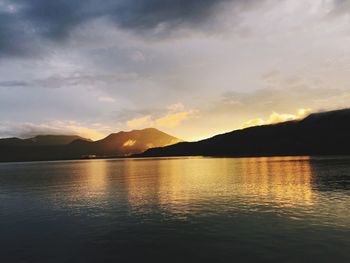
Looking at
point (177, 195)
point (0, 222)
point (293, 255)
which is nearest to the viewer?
point (293, 255)

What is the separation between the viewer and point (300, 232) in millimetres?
39125

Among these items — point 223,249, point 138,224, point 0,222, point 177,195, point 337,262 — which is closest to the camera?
point 337,262

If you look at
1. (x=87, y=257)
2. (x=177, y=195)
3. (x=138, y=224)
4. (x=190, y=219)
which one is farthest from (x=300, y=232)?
(x=177, y=195)

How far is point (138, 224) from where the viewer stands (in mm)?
46312

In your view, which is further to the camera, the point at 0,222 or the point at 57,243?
the point at 0,222

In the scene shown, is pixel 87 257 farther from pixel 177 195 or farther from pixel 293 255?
pixel 177 195

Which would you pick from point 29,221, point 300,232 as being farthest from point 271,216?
point 29,221

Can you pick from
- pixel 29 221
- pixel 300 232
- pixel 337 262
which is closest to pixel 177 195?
pixel 29 221

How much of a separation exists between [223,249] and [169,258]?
6003mm

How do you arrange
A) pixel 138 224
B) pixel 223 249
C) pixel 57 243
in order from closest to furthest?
pixel 223 249 → pixel 57 243 → pixel 138 224

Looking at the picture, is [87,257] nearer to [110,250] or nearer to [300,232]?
[110,250]

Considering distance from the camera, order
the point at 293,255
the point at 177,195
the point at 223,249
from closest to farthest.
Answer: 1. the point at 293,255
2. the point at 223,249
3. the point at 177,195

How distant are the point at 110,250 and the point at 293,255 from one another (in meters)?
18.8

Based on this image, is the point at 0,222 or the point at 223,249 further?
the point at 0,222
